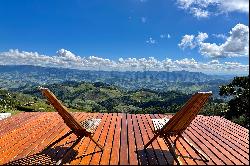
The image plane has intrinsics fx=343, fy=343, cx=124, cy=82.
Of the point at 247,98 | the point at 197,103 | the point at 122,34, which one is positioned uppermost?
the point at 122,34

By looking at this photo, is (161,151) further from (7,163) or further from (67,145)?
(7,163)

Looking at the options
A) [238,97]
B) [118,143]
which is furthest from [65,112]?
[238,97]

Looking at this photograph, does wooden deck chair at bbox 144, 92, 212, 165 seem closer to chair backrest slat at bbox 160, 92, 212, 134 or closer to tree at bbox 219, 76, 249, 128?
chair backrest slat at bbox 160, 92, 212, 134

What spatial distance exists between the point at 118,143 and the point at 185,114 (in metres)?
1.55

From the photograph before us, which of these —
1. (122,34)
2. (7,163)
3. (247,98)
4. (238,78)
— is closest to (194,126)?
(7,163)

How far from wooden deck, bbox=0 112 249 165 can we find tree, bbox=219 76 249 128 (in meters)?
7.30

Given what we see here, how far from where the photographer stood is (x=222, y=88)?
16.4m

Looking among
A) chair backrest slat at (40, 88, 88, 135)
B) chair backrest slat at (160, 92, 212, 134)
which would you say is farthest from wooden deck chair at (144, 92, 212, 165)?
chair backrest slat at (40, 88, 88, 135)

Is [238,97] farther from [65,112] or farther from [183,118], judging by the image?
[65,112]

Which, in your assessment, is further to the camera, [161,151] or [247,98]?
[247,98]

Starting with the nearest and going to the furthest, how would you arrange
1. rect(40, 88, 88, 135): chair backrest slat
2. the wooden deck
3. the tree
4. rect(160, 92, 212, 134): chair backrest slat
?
1. rect(160, 92, 212, 134): chair backrest slat
2. rect(40, 88, 88, 135): chair backrest slat
3. the wooden deck
4. the tree

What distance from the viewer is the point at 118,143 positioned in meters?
5.87

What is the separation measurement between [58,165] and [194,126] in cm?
383

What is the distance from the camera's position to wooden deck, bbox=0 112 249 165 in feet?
16.5
